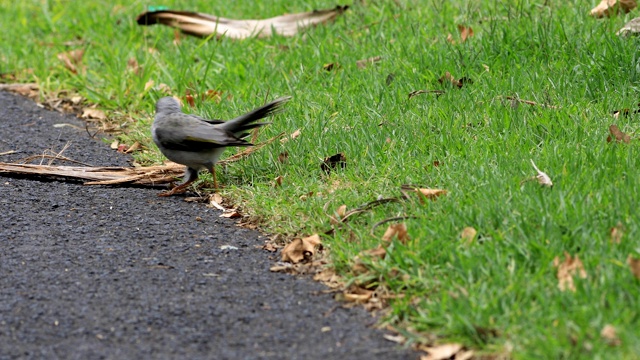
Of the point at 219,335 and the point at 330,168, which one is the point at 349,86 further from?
the point at 219,335

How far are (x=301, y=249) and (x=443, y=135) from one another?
1.42 metres

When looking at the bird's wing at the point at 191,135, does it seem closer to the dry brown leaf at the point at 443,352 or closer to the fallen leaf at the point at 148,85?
the fallen leaf at the point at 148,85

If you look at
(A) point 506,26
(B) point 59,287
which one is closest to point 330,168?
(B) point 59,287

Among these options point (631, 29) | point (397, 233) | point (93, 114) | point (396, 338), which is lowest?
point (93, 114)

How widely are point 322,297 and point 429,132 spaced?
6.22 ft

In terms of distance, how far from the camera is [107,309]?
4.04 m

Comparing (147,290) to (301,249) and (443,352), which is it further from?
(443,352)

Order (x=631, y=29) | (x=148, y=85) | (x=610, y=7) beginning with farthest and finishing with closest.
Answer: (x=148, y=85)
(x=610, y=7)
(x=631, y=29)

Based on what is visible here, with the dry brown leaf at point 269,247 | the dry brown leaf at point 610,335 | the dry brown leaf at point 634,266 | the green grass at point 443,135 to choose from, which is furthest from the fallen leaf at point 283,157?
the dry brown leaf at point 610,335

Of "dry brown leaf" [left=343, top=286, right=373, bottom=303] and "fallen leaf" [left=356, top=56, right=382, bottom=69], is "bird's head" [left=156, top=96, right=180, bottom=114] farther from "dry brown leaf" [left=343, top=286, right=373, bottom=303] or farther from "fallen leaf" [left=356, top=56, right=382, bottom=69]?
"dry brown leaf" [left=343, top=286, right=373, bottom=303]

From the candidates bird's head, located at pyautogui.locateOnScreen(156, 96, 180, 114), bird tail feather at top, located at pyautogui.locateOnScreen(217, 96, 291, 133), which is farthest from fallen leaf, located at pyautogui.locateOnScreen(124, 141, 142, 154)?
bird tail feather at top, located at pyautogui.locateOnScreen(217, 96, 291, 133)

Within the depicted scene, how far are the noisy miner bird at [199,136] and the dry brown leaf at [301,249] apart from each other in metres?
1.03

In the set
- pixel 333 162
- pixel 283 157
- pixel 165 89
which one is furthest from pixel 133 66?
pixel 333 162

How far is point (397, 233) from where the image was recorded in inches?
171
